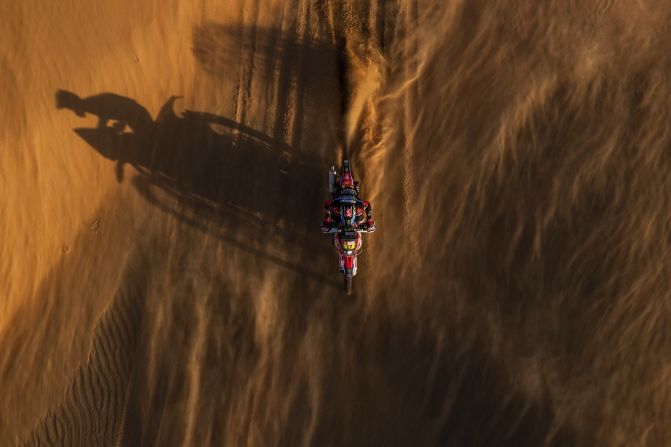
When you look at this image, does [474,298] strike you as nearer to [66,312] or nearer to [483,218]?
[483,218]

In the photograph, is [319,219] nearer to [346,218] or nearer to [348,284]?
[346,218]

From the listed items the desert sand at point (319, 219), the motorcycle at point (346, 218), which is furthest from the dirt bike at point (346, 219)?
the desert sand at point (319, 219)

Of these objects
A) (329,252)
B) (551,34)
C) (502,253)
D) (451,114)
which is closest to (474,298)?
(502,253)

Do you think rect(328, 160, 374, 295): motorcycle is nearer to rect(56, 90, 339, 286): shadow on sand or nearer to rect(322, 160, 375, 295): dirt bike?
rect(322, 160, 375, 295): dirt bike

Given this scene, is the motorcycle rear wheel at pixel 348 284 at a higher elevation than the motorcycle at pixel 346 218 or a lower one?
lower

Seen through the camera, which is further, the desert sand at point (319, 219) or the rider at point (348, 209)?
the desert sand at point (319, 219)

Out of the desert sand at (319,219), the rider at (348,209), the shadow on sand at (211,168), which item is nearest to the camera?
the rider at (348,209)

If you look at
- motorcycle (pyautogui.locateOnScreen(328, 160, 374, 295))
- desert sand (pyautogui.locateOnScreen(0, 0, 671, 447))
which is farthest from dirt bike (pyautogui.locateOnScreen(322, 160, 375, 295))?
desert sand (pyautogui.locateOnScreen(0, 0, 671, 447))

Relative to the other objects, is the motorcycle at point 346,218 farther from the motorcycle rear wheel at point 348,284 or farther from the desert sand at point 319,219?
the desert sand at point 319,219
